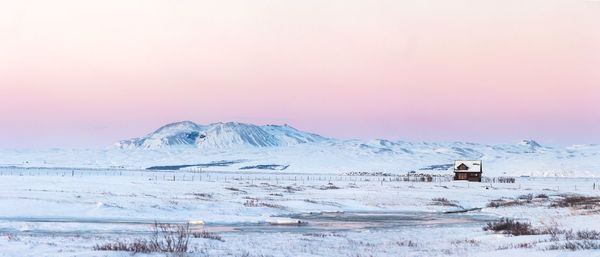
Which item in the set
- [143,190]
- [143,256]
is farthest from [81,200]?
[143,256]

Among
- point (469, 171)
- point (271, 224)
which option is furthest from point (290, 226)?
point (469, 171)

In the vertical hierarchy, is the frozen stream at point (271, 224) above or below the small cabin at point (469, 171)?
below

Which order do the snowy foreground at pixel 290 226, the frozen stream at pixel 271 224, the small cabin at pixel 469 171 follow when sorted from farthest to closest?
the small cabin at pixel 469 171, the frozen stream at pixel 271 224, the snowy foreground at pixel 290 226

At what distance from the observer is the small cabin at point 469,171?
123 metres

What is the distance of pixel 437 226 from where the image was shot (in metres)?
37.3

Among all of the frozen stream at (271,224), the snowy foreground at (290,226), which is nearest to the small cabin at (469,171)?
the snowy foreground at (290,226)

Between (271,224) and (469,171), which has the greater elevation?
(469,171)

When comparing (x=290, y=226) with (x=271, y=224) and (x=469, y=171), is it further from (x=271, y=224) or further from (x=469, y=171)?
(x=469, y=171)

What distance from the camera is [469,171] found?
124 metres

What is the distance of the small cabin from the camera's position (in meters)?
123

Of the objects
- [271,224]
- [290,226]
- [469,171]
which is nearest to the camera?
[290,226]

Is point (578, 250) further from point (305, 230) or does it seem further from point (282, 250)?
point (305, 230)

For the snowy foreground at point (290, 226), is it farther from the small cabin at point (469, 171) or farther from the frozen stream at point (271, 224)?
the small cabin at point (469, 171)

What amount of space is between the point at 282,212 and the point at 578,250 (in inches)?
1154
